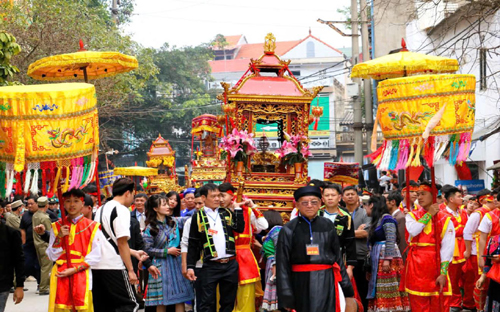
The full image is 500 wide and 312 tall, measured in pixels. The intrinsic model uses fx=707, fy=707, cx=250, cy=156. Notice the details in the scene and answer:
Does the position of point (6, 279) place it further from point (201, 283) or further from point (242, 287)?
point (242, 287)

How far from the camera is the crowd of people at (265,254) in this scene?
6969mm

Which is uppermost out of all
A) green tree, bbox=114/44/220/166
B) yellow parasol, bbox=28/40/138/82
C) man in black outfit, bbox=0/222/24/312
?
green tree, bbox=114/44/220/166

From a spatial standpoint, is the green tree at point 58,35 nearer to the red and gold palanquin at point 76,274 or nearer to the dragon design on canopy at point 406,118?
the red and gold palanquin at point 76,274

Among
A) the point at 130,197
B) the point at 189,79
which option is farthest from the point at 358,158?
the point at 189,79

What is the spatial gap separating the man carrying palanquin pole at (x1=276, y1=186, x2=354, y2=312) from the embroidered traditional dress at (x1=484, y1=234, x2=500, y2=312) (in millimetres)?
2297

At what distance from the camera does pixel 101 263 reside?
7590 mm

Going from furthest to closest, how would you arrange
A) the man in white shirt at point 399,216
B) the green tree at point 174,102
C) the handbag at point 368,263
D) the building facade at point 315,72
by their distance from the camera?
1. the building facade at point 315,72
2. the green tree at point 174,102
3. the man in white shirt at point 399,216
4. the handbag at point 368,263

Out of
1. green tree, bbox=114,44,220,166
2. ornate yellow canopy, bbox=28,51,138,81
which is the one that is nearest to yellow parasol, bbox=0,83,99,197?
ornate yellow canopy, bbox=28,51,138,81

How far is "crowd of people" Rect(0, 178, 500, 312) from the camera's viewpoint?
697cm

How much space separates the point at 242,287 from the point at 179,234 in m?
1.26

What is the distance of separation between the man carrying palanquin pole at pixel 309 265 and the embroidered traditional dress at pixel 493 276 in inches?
90.4

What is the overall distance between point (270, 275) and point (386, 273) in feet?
5.65

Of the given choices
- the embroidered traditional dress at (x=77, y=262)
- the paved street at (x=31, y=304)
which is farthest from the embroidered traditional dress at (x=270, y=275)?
the paved street at (x=31, y=304)

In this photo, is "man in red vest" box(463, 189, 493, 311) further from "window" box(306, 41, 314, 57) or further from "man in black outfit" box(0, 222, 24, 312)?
A: "window" box(306, 41, 314, 57)
